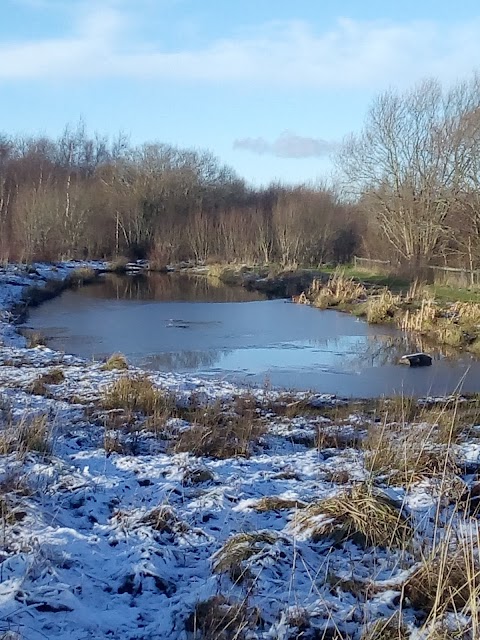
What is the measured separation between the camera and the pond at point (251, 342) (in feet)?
37.8

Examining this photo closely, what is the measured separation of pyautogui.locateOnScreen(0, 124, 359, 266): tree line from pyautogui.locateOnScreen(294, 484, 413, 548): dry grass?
2781 centimetres

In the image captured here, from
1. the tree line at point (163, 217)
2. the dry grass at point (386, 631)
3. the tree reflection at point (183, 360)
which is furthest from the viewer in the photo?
the tree line at point (163, 217)

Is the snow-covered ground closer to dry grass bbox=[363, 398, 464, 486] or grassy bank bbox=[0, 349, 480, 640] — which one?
grassy bank bbox=[0, 349, 480, 640]

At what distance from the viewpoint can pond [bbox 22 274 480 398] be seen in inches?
453

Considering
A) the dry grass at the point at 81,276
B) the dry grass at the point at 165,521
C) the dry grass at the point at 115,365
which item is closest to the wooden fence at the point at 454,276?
the dry grass at the point at 81,276

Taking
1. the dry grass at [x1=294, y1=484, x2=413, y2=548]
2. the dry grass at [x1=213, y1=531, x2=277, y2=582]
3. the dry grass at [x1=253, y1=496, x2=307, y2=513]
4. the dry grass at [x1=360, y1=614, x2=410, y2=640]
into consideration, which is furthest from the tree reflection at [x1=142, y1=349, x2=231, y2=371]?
the dry grass at [x1=360, y1=614, x2=410, y2=640]

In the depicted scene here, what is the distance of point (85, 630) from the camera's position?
2.92m

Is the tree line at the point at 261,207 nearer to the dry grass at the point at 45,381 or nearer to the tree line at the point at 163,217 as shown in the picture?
the tree line at the point at 163,217

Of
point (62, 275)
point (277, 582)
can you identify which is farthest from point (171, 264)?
point (277, 582)

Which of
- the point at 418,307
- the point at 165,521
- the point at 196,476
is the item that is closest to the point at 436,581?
the point at 165,521

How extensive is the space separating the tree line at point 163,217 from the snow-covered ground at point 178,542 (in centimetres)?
2630

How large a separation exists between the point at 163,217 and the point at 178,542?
3848 centimetres

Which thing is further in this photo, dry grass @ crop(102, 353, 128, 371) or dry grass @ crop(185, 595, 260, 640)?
dry grass @ crop(102, 353, 128, 371)

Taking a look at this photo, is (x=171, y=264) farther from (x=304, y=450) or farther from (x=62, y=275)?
(x=304, y=450)
